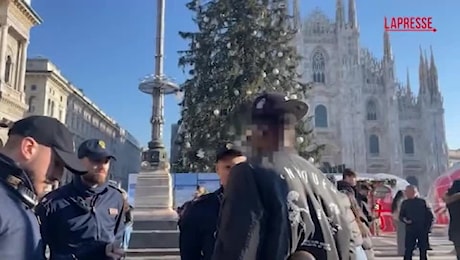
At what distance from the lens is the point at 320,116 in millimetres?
46469

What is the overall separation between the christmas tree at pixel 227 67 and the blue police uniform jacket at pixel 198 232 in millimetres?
15085

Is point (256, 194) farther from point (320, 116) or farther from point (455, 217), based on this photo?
point (320, 116)

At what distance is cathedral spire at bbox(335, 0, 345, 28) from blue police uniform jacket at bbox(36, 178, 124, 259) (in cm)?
4834

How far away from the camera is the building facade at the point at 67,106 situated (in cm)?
3831

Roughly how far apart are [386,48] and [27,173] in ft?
169

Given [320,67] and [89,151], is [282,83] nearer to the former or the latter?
[89,151]

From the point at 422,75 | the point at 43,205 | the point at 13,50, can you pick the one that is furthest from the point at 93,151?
the point at 422,75

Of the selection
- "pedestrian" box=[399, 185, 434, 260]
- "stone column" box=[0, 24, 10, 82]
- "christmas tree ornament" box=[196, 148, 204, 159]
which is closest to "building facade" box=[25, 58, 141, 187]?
"stone column" box=[0, 24, 10, 82]

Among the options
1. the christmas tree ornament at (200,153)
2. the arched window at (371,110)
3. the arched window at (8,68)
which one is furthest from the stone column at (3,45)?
the arched window at (371,110)

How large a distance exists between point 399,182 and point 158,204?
14525 millimetres

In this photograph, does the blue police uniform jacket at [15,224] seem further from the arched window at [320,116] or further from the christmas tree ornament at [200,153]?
the arched window at [320,116]

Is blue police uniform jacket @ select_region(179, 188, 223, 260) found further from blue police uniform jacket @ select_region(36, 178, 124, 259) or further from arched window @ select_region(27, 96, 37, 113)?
arched window @ select_region(27, 96, 37, 113)

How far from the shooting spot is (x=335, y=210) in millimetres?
1579

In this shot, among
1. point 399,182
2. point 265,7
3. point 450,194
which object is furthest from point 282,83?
point 450,194
